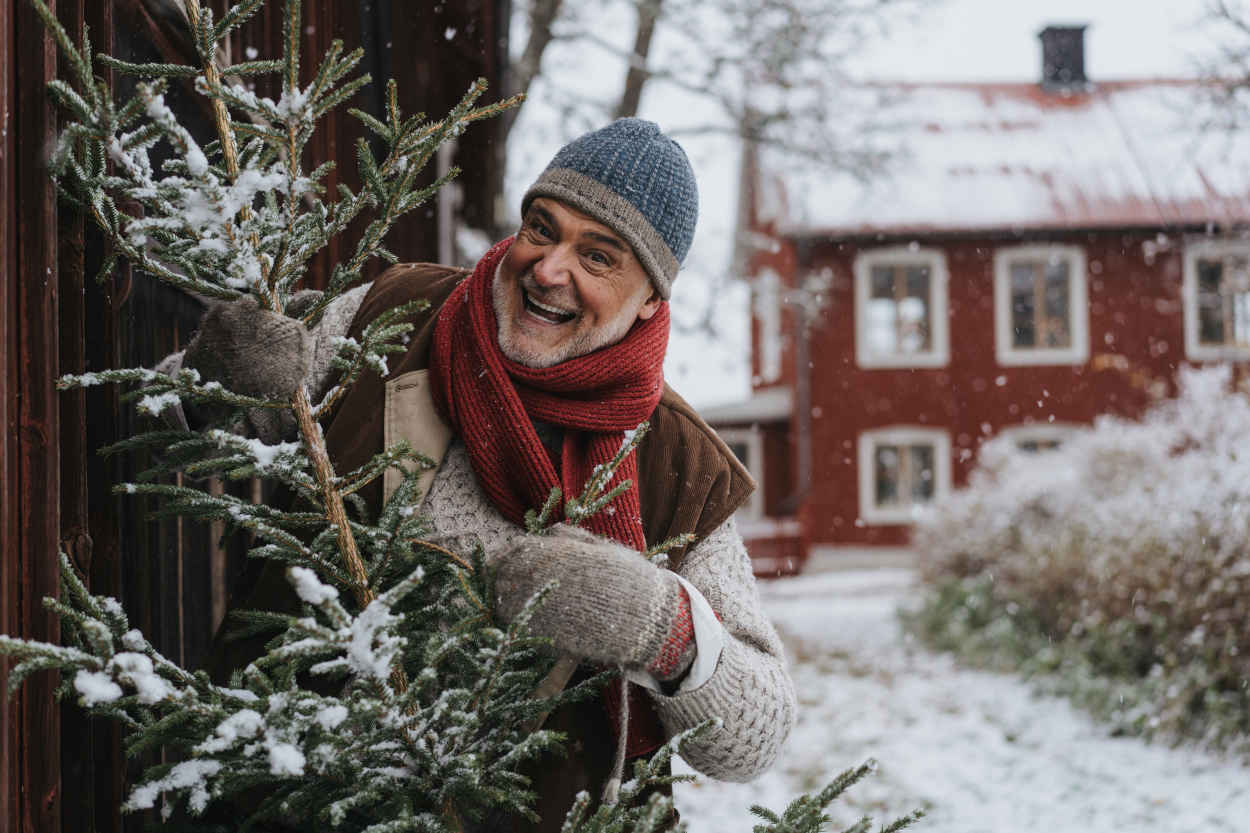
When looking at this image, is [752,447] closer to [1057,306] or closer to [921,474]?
[921,474]

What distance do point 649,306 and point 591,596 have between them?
2.99ft

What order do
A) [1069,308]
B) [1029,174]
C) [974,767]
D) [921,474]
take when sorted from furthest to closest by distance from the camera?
[1029,174] → [921,474] → [1069,308] → [974,767]

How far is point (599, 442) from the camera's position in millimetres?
1991

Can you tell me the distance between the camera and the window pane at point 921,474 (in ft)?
68.6

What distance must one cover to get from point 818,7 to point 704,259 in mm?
3039

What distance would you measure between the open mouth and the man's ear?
6.9 inches

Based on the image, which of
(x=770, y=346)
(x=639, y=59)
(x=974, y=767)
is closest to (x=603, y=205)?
(x=974, y=767)

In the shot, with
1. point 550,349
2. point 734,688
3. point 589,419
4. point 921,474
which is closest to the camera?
point 734,688

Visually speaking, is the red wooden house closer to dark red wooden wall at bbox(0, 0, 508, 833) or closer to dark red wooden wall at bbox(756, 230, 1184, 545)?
dark red wooden wall at bbox(756, 230, 1184, 545)

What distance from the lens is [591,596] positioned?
58.6 inches

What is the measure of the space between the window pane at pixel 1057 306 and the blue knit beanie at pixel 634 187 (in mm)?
20010

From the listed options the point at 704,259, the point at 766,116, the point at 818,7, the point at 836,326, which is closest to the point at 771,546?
the point at 836,326

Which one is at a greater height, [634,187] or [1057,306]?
[1057,306]

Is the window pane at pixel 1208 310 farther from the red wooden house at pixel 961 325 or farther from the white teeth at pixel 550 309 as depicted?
the white teeth at pixel 550 309
